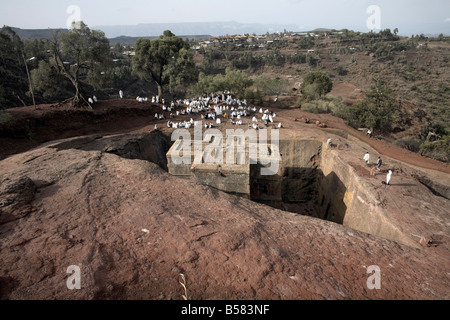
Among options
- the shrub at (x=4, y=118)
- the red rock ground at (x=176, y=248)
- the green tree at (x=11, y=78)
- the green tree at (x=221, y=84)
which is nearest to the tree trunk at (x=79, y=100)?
the shrub at (x=4, y=118)

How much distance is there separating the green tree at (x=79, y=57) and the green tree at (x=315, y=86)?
22139mm

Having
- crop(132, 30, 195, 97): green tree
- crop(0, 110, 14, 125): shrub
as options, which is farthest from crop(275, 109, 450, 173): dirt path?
crop(0, 110, 14, 125): shrub

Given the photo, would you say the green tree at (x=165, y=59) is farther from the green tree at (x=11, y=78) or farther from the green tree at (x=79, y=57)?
the green tree at (x=11, y=78)

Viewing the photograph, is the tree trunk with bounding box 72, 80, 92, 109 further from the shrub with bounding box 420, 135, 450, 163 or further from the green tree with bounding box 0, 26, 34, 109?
the shrub with bounding box 420, 135, 450, 163

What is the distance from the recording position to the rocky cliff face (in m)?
4.54

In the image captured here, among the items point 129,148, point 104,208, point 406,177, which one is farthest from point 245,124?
point 104,208

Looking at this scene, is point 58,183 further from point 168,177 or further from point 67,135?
point 67,135

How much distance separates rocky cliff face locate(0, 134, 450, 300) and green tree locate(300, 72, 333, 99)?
81.1 feet

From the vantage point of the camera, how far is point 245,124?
19.8 meters

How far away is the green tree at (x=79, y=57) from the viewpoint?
18297 millimetres

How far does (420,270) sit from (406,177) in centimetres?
680

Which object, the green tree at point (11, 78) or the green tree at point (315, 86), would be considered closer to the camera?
the green tree at point (11, 78)

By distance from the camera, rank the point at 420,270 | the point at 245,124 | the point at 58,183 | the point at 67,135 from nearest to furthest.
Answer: the point at 420,270, the point at 58,183, the point at 67,135, the point at 245,124

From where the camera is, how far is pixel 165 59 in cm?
2497
